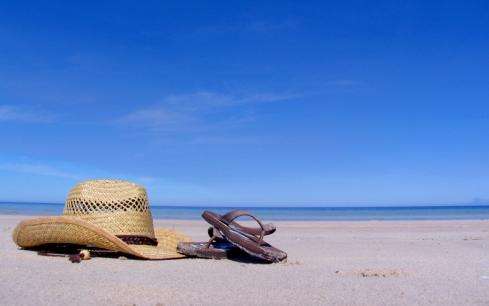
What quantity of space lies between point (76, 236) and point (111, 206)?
77cm

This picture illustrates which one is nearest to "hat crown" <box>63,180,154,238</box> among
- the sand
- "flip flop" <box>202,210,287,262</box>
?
the sand

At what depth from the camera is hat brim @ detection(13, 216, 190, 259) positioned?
22.9 ft

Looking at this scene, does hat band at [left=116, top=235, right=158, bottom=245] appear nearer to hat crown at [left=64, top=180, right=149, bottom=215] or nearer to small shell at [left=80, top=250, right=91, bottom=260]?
hat crown at [left=64, top=180, right=149, bottom=215]

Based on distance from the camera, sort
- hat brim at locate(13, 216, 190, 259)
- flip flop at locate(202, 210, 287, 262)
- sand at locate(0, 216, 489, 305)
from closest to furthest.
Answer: sand at locate(0, 216, 489, 305), hat brim at locate(13, 216, 190, 259), flip flop at locate(202, 210, 287, 262)

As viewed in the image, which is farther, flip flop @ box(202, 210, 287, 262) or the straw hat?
flip flop @ box(202, 210, 287, 262)

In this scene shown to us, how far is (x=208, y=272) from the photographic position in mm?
6523

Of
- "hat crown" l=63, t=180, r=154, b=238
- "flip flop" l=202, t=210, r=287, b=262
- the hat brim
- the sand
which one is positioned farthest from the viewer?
"hat crown" l=63, t=180, r=154, b=238

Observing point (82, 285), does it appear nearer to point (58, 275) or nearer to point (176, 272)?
point (58, 275)

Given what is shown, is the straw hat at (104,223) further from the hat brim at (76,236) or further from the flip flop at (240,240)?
the flip flop at (240,240)

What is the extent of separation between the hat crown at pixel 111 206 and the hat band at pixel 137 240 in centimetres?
6

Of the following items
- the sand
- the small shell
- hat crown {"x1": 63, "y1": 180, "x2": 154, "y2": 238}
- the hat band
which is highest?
hat crown {"x1": 63, "y1": 180, "x2": 154, "y2": 238}

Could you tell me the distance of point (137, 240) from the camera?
25.8 feet

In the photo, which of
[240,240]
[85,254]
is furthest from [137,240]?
[240,240]

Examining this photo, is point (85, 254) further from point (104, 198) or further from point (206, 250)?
point (206, 250)
